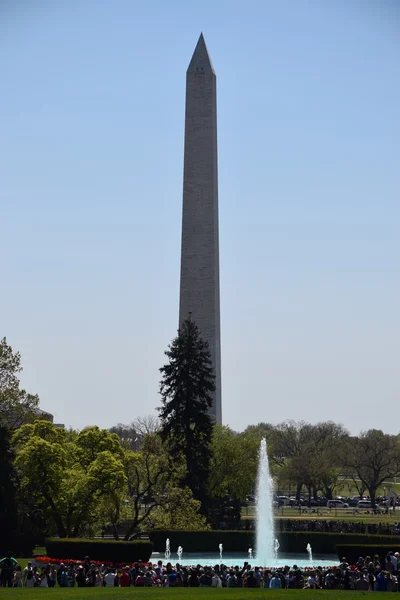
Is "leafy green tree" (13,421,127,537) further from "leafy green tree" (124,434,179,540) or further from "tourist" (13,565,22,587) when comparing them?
"tourist" (13,565,22,587)

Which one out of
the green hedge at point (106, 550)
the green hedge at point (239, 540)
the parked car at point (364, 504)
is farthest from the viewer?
the parked car at point (364, 504)

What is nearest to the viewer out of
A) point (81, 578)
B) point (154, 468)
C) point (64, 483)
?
point (81, 578)

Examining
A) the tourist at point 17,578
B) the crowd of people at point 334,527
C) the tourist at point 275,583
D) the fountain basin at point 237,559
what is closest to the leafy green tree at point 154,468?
the crowd of people at point 334,527

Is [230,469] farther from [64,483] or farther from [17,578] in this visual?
[17,578]

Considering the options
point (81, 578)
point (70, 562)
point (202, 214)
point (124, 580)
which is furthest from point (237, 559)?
point (202, 214)

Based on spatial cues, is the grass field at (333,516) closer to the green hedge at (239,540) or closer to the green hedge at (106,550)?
the green hedge at (239,540)

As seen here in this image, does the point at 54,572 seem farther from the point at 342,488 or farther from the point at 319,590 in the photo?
the point at 342,488

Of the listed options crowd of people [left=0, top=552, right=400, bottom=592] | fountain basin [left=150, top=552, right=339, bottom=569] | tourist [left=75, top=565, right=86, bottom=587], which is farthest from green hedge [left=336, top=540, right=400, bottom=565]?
tourist [left=75, top=565, right=86, bottom=587]
